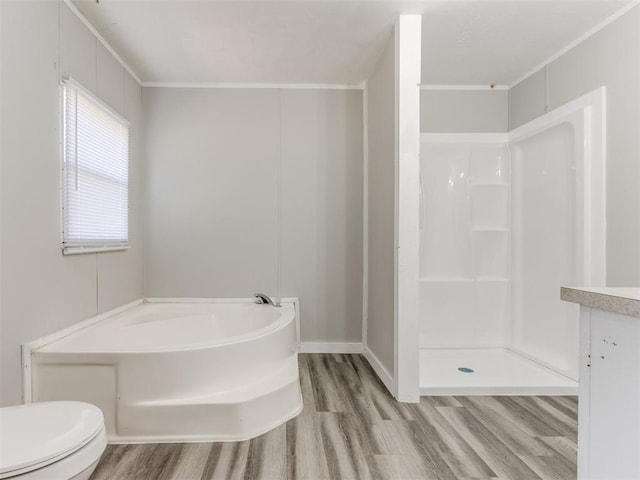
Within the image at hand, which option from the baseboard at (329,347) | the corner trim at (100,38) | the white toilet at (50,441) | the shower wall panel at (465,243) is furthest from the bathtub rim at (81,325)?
the corner trim at (100,38)

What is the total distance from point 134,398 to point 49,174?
48.5 inches

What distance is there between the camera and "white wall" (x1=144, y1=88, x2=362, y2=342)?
296cm

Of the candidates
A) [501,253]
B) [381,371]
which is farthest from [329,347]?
[501,253]

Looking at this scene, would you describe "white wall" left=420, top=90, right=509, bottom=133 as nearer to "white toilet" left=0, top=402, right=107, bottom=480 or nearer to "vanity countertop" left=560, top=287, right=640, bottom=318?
"vanity countertop" left=560, top=287, right=640, bottom=318

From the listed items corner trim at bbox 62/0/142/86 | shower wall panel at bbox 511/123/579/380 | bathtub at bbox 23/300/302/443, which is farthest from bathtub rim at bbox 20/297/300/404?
shower wall panel at bbox 511/123/579/380

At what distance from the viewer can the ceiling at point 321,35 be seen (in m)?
1.99

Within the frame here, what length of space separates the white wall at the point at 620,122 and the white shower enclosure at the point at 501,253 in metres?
0.21

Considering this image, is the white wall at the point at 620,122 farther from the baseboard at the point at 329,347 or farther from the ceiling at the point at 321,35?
the baseboard at the point at 329,347

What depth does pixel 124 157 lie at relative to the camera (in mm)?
2609

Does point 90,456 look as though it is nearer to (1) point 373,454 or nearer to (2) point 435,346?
(1) point 373,454

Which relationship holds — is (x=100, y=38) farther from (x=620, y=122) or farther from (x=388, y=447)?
(x=620, y=122)

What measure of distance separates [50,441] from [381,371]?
1911 millimetres

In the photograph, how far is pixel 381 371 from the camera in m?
2.42

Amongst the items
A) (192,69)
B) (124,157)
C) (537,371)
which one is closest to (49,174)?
(124,157)
